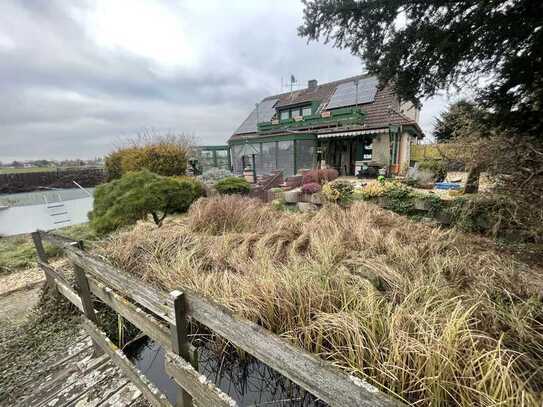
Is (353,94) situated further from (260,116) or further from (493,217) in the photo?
(493,217)

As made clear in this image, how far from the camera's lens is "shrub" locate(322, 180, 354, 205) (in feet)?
21.0

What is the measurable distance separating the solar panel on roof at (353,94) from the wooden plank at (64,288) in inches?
578

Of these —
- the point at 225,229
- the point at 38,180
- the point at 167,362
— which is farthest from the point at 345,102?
the point at 38,180

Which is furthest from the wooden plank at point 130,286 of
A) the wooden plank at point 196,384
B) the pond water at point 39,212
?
the pond water at point 39,212

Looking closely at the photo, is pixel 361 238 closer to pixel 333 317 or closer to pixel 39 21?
pixel 333 317

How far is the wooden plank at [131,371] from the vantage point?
154 centimetres

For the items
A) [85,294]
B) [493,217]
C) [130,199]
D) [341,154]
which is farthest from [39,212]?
[341,154]

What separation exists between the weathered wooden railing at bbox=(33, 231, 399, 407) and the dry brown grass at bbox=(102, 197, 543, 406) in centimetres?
62

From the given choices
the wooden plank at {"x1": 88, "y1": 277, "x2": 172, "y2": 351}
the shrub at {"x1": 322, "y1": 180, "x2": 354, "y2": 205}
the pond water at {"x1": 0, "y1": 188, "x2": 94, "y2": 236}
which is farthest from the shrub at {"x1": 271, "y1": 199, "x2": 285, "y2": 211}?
the pond water at {"x1": 0, "y1": 188, "x2": 94, "y2": 236}

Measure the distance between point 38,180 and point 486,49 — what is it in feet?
56.6

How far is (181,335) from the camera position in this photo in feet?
4.50

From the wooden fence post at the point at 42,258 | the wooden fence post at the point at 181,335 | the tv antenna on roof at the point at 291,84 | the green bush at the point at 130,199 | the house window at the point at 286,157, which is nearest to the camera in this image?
the wooden fence post at the point at 181,335

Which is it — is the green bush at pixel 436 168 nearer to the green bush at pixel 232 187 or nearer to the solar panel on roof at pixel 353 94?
the green bush at pixel 232 187

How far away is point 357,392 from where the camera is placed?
784 millimetres
